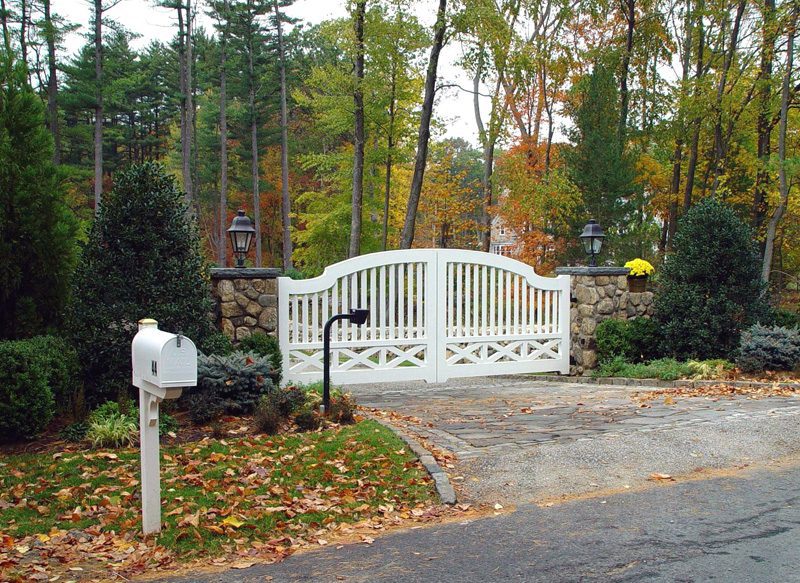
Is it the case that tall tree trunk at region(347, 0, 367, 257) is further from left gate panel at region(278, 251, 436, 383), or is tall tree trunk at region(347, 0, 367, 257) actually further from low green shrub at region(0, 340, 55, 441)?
low green shrub at region(0, 340, 55, 441)

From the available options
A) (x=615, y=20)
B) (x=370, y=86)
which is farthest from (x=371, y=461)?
(x=615, y=20)

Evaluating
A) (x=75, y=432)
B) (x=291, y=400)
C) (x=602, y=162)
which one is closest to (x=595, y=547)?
(x=291, y=400)

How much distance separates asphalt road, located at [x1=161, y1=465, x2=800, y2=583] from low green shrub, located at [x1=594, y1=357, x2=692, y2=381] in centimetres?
548

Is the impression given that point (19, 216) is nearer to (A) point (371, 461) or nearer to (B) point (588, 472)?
(A) point (371, 461)

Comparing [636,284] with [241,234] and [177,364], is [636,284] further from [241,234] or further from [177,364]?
[177,364]

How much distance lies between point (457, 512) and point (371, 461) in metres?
1.02

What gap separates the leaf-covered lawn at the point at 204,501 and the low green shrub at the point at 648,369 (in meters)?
5.77

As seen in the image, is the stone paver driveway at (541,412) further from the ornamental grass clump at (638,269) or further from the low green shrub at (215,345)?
the ornamental grass clump at (638,269)

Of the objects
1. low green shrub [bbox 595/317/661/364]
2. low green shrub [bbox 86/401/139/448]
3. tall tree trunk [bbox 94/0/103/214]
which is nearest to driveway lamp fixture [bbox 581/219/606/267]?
low green shrub [bbox 595/317/661/364]

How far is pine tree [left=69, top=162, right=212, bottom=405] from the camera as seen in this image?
6.67 m

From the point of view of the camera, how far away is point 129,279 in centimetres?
681

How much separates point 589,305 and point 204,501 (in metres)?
7.89

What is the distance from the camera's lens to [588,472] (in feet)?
17.7

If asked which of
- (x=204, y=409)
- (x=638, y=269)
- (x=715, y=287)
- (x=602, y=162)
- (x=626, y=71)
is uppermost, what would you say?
(x=626, y=71)
